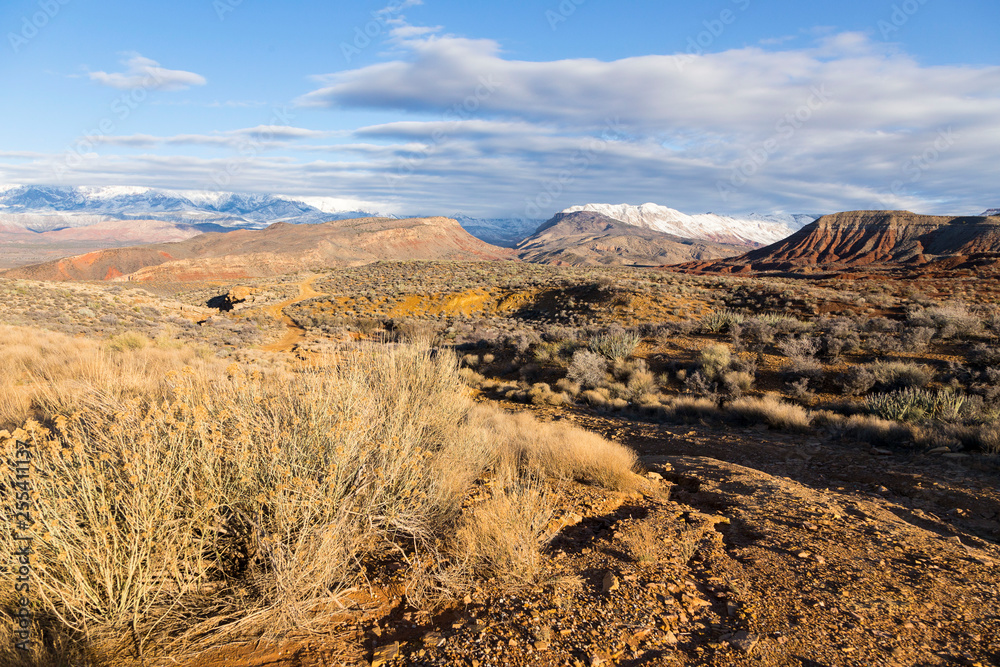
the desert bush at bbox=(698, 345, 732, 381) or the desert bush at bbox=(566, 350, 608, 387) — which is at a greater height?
the desert bush at bbox=(698, 345, 732, 381)

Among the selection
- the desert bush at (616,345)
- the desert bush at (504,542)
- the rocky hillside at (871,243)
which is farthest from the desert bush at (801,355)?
the rocky hillside at (871,243)

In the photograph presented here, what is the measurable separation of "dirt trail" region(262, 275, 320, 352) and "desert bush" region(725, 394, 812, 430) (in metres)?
15.6

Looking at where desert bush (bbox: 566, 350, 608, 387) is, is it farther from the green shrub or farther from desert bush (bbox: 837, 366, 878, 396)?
desert bush (bbox: 837, 366, 878, 396)

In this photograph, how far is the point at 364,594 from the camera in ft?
10.1

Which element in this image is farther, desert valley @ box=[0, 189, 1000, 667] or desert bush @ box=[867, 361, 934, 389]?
desert bush @ box=[867, 361, 934, 389]

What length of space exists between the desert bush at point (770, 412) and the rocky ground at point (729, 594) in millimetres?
2591

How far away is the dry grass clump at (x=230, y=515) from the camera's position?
2445 mm

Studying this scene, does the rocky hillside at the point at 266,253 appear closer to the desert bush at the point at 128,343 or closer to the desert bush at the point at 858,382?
the desert bush at the point at 128,343

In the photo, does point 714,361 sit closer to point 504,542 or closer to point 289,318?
point 504,542

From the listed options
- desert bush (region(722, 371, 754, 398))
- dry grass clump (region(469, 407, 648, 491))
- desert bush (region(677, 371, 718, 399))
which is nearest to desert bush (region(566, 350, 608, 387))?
desert bush (region(677, 371, 718, 399))

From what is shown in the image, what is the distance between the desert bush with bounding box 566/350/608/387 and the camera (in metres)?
11.4

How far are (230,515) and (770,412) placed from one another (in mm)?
8176

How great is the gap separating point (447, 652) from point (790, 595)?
2.29 metres

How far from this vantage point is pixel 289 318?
27938 mm
